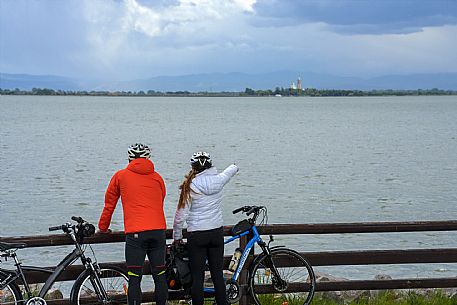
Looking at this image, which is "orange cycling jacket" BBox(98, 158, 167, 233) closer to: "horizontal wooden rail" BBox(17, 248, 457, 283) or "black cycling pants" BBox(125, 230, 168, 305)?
"black cycling pants" BBox(125, 230, 168, 305)

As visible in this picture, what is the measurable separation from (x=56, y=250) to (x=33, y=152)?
28.9 m

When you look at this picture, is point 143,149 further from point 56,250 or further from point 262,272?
point 56,250

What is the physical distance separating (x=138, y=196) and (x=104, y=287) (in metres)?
1.10

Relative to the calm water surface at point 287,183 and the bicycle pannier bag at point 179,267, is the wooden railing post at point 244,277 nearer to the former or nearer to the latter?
the bicycle pannier bag at point 179,267

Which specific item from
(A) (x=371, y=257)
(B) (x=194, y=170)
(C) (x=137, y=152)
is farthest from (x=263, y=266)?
(C) (x=137, y=152)

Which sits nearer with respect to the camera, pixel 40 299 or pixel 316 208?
pixel 40 299

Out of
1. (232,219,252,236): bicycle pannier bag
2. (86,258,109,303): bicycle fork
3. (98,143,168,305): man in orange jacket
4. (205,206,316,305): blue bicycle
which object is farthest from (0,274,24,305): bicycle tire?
(232,219,252,236): bicycle pannier bag

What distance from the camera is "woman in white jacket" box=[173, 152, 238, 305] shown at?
6.48m

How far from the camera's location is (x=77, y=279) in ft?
21.2

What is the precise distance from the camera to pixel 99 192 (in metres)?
25.4

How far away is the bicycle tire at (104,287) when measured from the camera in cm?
644

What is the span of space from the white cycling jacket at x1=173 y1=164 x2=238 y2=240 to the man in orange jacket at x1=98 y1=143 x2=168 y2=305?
207 mm

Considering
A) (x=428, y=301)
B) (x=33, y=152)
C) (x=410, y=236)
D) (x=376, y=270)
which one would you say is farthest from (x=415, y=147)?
(x=428, y=301)

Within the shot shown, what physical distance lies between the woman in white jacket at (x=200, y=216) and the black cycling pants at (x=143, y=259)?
0.25 m
